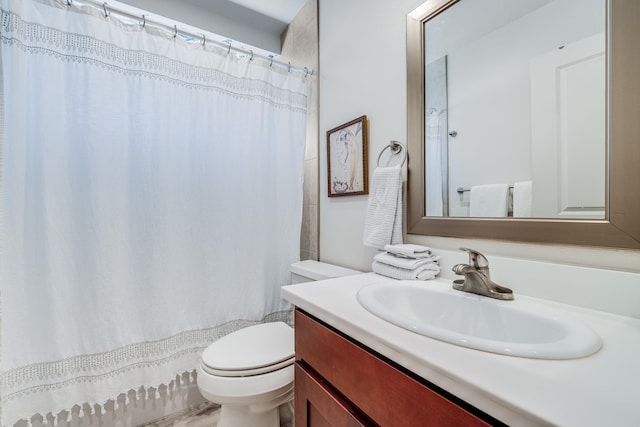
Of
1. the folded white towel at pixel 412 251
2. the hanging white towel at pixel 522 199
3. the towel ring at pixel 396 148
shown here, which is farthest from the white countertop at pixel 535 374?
the towel ring at pixel 396 148

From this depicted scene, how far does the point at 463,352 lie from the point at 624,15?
854 mm

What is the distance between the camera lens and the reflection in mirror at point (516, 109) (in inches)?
27.3

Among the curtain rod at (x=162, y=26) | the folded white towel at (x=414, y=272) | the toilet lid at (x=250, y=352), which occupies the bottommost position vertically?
the toilet lid at (x=250, y=352)

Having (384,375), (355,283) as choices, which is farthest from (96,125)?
(384,375)

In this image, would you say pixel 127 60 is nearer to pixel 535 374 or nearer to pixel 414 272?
pixel 414 272

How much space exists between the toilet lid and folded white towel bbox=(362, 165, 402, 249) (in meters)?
0.60

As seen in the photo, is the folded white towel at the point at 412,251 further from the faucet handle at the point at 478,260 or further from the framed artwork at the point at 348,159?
the framed artwork at the point at 348,159

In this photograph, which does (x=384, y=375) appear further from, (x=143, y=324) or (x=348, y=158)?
(x=143, y=324)

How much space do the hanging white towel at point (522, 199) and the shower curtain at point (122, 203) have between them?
3.94 feet

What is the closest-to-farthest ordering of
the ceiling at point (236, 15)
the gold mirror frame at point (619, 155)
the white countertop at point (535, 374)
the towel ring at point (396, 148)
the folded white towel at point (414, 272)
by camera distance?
the white countertop at point (535, 374) → the gold mirror frame at point (619, 155) → the folded white towel at point (414, 272) → the towel ring at point (396, 148) → the ceiling at point (236, 15)

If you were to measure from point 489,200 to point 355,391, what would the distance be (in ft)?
2.31

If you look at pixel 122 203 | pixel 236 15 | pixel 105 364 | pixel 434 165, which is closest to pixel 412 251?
pixel 434 165

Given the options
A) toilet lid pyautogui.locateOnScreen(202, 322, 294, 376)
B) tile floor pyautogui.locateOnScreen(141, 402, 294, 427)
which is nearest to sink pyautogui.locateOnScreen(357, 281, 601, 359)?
toilet lid pyautogui.locateOnScreen(202, 322, 294, 376)

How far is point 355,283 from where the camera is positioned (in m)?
0.96
